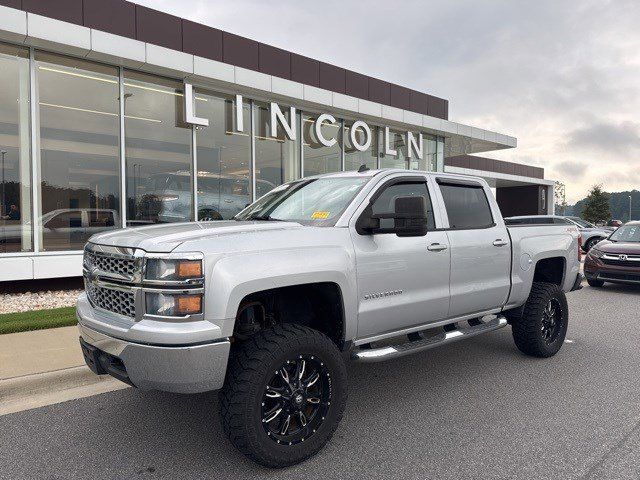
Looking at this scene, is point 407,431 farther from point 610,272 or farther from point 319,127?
point 319,127

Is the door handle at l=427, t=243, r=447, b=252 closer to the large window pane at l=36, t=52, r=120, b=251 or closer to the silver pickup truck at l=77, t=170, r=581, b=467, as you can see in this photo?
the silver pickup truck at l=77, t=170, r=581, b=467

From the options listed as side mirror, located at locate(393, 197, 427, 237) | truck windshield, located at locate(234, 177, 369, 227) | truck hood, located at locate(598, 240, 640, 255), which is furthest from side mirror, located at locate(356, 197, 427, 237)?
truck hood, located at locate(598, 240, 640, 255)

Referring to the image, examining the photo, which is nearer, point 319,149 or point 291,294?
point 291,294

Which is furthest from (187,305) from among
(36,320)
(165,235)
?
(36,320)

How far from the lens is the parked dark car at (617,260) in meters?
10.1

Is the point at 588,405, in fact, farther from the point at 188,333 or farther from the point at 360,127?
the point at 360,127

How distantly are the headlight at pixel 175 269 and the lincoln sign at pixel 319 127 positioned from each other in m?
8.71

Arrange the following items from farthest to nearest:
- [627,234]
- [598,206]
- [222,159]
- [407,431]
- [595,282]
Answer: [598,206] → [222,159] → [627,234] → [595,282] → [407,431]

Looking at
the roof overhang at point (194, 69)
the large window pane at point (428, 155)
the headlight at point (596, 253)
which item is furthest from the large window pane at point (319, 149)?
the headlight at point (596, 253)

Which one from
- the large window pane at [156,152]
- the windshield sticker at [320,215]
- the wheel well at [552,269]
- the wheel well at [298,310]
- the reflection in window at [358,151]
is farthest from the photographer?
the reflection in window at [358,151]

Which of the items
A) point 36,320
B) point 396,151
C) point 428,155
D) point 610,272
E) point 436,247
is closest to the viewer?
point 436,247

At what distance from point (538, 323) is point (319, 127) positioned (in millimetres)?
9703

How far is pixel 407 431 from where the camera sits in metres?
3.54

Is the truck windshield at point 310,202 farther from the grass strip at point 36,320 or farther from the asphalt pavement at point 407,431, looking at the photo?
the grass strip at point 36,320
